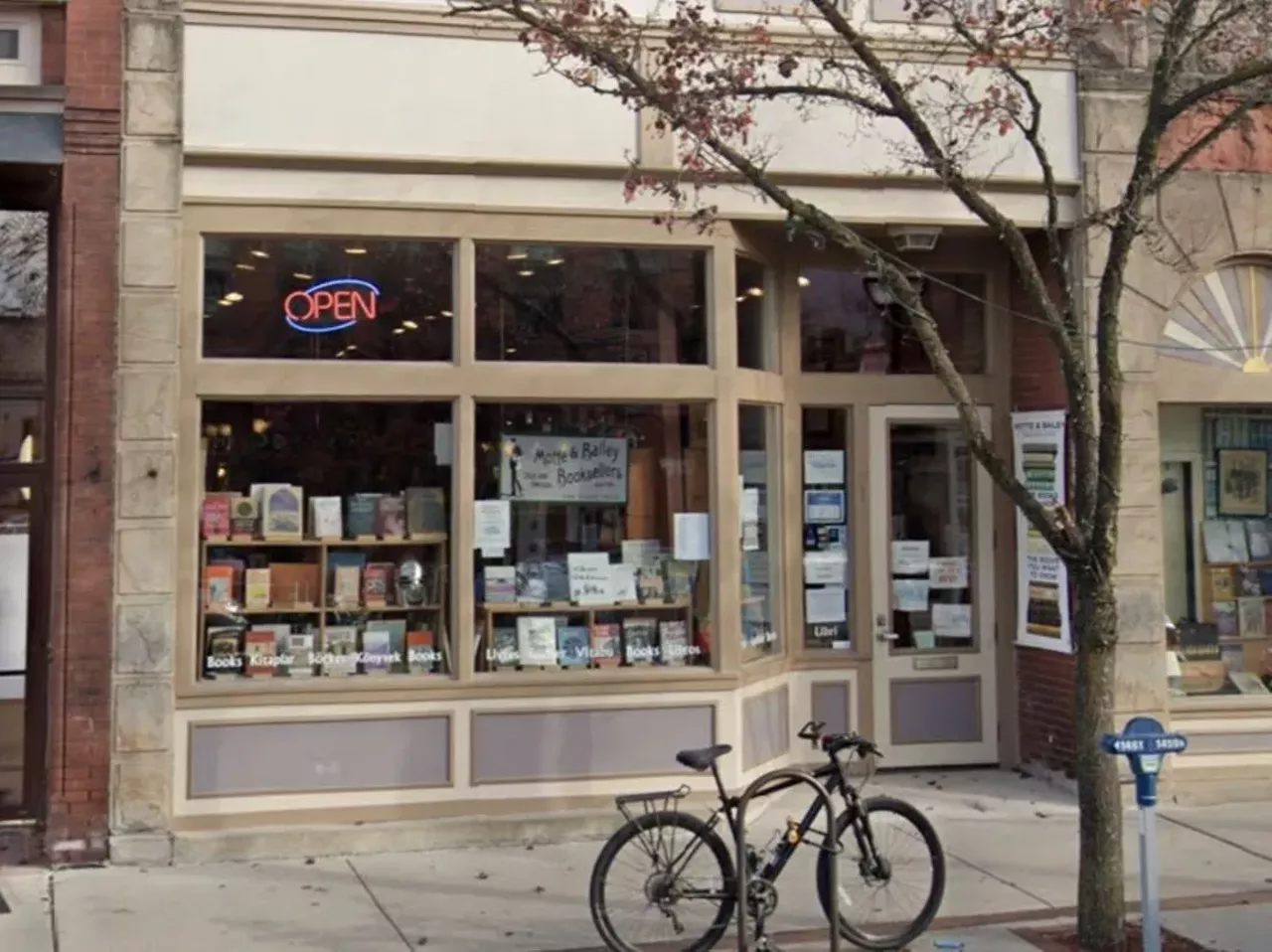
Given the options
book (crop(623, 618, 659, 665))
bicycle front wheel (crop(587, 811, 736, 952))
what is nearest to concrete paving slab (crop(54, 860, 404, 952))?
bicycle front wheel (crop(587, 811, 736, 952))

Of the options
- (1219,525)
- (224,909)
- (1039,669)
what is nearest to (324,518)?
(224,909)

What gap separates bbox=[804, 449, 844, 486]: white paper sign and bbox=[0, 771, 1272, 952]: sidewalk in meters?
2.40

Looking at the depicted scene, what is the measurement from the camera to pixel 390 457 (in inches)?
324

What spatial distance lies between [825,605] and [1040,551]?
150 cm

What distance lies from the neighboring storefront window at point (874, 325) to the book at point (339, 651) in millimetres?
3611

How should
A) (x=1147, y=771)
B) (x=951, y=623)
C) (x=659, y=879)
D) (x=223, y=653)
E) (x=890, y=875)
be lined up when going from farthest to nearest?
(x=951, y=623), (x=223, y=653), (x=890, y=875), (x=659, y=879), (x=1147, y=771)

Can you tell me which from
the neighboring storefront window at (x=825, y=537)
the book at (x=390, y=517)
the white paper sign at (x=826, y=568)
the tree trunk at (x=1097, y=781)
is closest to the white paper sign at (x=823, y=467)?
the neighboring storefront window at (x=825, y=537)

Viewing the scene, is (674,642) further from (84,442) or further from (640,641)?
(84,442)

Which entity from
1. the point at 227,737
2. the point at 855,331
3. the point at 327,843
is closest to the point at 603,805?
the point at 327,843

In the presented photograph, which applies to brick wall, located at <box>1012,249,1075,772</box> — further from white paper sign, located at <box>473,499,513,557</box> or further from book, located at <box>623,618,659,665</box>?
white paper sign, located at <box>473,499,513,557</box>

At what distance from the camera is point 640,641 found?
8516 mm

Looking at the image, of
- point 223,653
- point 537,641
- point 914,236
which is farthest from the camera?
point 914,236

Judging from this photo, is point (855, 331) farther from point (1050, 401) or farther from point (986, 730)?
point (986, 730)

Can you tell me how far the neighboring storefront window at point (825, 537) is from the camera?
9406 millimetres
